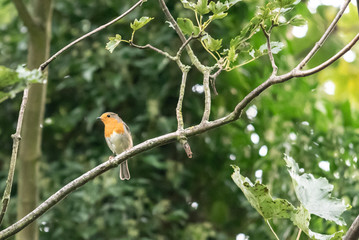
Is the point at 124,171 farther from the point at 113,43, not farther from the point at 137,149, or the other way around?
the point at 137,149

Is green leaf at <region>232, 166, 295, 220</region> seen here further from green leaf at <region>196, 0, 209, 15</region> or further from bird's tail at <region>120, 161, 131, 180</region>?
bird's tail at <region>120, 161, 131, 180</region>

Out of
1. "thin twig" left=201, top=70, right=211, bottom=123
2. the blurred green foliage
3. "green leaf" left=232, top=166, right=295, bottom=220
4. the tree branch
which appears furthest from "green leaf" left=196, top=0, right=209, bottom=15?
the blurred green foliage

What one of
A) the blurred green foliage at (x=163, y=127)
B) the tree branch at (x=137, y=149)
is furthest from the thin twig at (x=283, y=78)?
the blurred green foliage at (x=163, y=127)

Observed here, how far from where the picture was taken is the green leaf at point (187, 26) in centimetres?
137

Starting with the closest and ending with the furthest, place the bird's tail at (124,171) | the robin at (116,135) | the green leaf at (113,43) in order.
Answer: the green leaf at (113,43) < the robin at (116,135) < the bird's tail at (124,171)

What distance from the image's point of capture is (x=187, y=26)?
1378mm

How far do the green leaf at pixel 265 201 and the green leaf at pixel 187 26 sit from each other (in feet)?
1.15

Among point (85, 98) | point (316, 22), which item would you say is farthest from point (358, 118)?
point (85, 98)

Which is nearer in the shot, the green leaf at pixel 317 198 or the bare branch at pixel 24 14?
the green leaf at pixel 317 198

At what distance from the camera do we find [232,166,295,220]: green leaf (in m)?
1.24

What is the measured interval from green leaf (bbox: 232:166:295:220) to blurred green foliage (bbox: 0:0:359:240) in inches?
79.9

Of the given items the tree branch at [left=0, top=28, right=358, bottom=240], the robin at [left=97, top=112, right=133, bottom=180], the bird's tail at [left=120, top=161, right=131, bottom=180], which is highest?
the tree branch at [left=0, top=28, right=358, bottom=240]

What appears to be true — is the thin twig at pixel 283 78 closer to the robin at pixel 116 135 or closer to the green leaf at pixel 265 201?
the green leaf at pixel 265 201

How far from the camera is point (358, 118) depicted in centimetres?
351
